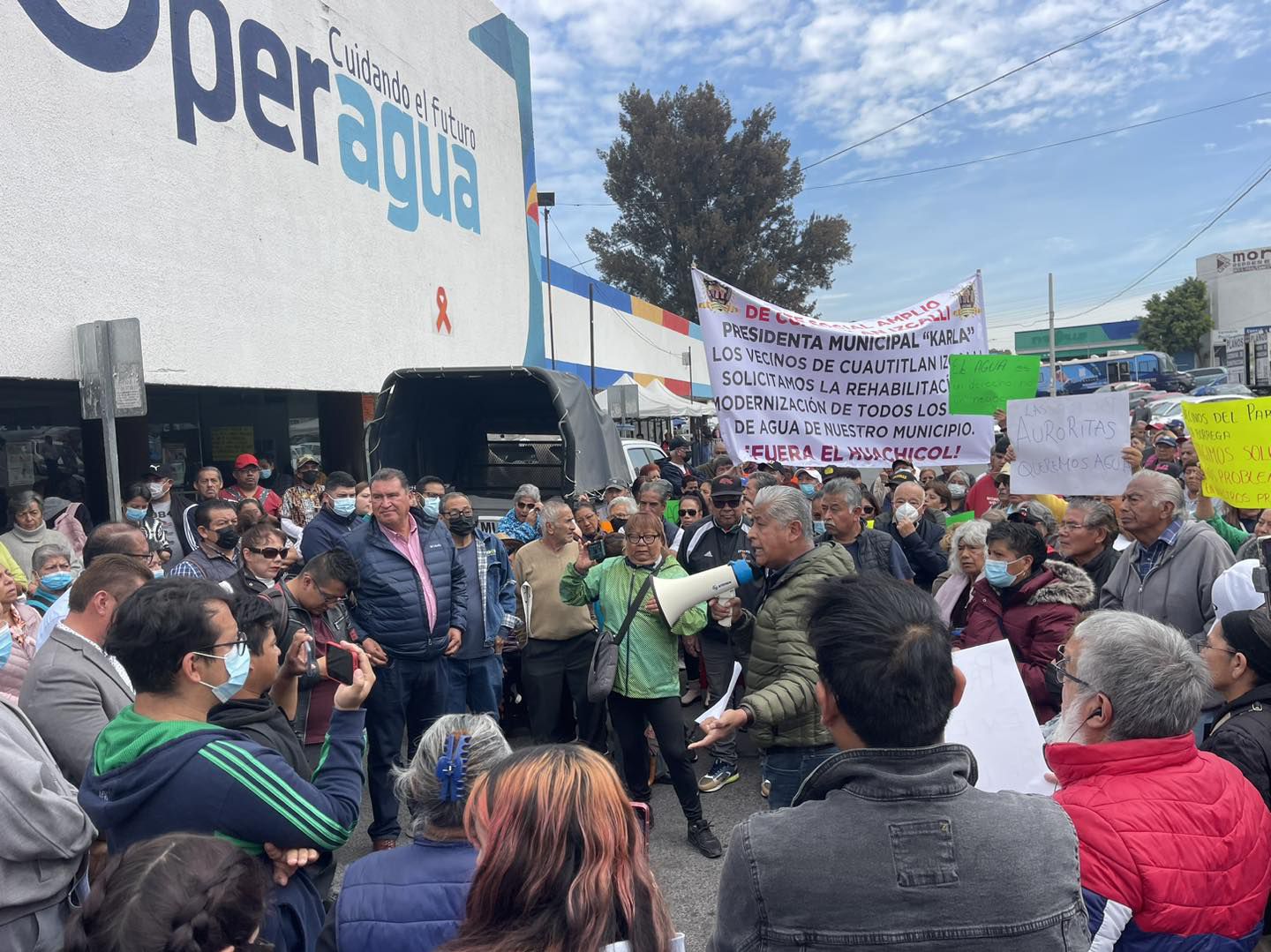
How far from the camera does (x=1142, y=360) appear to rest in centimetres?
4441

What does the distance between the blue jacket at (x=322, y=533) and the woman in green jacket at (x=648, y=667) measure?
2.32 metres

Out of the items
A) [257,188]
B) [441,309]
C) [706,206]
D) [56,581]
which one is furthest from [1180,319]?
[56,581]

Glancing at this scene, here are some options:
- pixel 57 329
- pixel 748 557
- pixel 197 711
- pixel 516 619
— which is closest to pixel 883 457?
pixel 748 557

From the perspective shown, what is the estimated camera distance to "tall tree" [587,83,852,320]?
3728cm

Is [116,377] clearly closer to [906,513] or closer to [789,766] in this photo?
[789,766]

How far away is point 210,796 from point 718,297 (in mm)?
5490

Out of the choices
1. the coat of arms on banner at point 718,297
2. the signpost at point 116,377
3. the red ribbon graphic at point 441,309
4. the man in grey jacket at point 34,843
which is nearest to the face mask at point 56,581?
the signpost at point 116,377

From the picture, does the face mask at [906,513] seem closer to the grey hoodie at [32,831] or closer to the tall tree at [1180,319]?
the grey hoodie at [32,831]

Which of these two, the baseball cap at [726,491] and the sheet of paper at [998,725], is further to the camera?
the baseball cap at [726,491]

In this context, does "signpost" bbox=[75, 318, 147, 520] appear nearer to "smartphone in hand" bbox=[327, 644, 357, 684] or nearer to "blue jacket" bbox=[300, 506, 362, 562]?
"blue jacket" bbox=[300, 506, 362, 562]

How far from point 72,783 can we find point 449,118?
13.2 meters

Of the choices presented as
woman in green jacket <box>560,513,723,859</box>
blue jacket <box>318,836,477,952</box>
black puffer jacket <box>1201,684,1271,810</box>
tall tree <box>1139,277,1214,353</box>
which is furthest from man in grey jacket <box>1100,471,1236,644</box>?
tall tree <box>1139,277,1214,353</box>

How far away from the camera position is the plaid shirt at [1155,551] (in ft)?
13.4

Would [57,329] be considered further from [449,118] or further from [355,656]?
[449,118]
